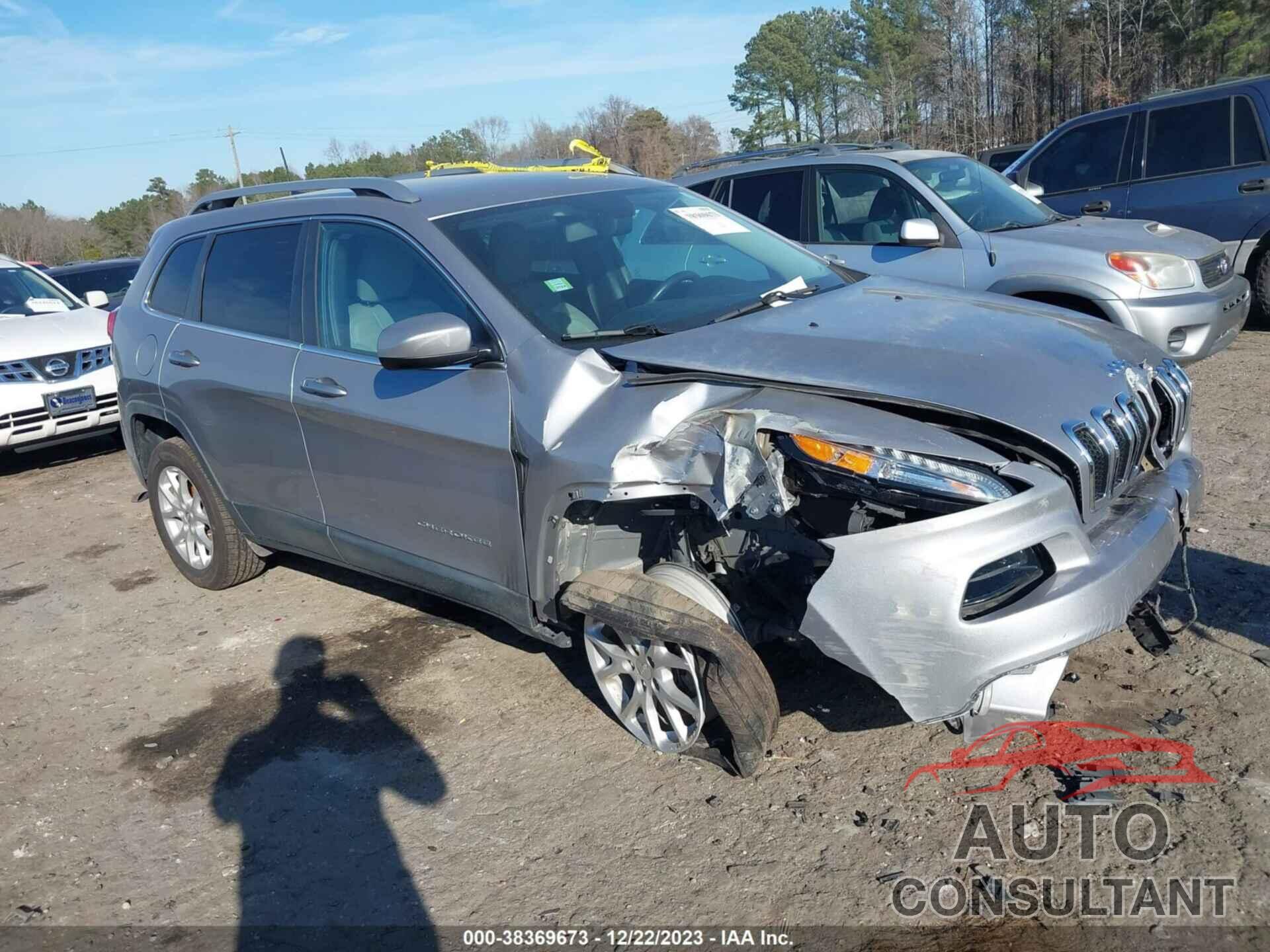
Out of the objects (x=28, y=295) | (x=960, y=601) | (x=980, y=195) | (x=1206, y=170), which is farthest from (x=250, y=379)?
(x=1206, y=170)

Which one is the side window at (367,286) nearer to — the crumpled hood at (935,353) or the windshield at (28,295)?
the crumpled hood at (935,353)

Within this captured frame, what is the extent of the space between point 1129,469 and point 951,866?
1326 millimetres

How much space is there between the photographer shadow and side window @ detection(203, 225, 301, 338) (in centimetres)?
154

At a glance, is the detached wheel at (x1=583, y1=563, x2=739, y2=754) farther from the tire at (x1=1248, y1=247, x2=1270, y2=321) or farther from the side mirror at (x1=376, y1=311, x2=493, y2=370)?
the tire at (x1=1248, y1=247, x2=1270, y2=321)

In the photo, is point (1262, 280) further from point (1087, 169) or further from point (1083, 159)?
point (1083, 159)

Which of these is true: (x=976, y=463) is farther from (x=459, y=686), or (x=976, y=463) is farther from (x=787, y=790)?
(x=459, y=686)

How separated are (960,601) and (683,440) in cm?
91

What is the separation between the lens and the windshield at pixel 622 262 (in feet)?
12.0

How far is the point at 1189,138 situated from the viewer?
28.5ft

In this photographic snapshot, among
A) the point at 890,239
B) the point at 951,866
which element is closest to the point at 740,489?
the point at 951,866

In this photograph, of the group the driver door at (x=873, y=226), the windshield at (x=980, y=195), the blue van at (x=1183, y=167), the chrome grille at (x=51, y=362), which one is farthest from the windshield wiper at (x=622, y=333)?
the chrome grille at (x=51, y=362)

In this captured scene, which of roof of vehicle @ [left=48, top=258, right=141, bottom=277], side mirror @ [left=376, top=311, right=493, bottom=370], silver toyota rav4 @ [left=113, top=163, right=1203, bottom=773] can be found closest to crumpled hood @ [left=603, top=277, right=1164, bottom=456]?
silver toyota rav4 @ [left=113, top=163, right=1203, bottom=773]

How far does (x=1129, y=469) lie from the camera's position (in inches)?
126

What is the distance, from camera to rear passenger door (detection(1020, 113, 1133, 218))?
8.98 m
